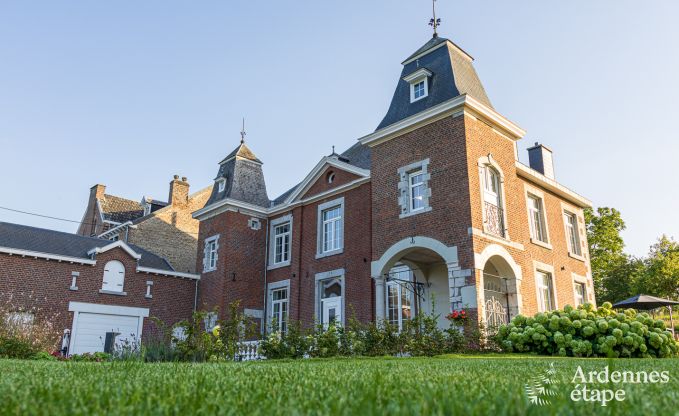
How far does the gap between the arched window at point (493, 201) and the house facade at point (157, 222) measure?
2023cm

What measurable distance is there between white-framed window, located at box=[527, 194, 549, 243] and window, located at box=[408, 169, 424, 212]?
505cm

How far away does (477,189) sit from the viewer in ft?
46.8

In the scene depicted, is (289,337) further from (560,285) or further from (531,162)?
(531,162)

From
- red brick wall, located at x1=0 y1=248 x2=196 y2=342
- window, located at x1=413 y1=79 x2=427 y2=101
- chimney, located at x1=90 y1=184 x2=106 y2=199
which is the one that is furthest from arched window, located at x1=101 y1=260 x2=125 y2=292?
chimney, located at x1=90 y1=184 x2=106 y2=199

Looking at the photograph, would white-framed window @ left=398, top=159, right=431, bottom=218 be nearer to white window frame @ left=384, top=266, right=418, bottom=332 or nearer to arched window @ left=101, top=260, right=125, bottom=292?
white window frame @ left=384, top=266, right=418, bottom=332

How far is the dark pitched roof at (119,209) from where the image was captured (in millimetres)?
33781

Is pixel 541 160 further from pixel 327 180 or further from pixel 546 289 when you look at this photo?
pixel 327 180

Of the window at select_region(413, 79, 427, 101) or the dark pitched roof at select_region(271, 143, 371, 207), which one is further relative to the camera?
the dark pitched roof at select_region(271, 143, 371, 207)

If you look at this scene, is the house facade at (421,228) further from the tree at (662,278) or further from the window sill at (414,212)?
the tree at (662,278)

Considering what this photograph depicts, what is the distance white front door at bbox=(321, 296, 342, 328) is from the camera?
58.5ft

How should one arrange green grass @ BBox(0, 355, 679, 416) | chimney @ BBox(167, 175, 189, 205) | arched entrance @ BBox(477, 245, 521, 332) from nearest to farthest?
green grass @ BBox(0, 355, 679, 416) → arched entrance @ BBox(477, 245, 521, 332) → chimney @ BBox(167, 175, 189, 205)

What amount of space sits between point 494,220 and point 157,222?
21.2m

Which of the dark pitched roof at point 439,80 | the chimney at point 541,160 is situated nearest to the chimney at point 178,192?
the dark pitched roof at point 439,80

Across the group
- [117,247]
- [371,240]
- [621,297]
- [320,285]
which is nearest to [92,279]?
[117,247]
